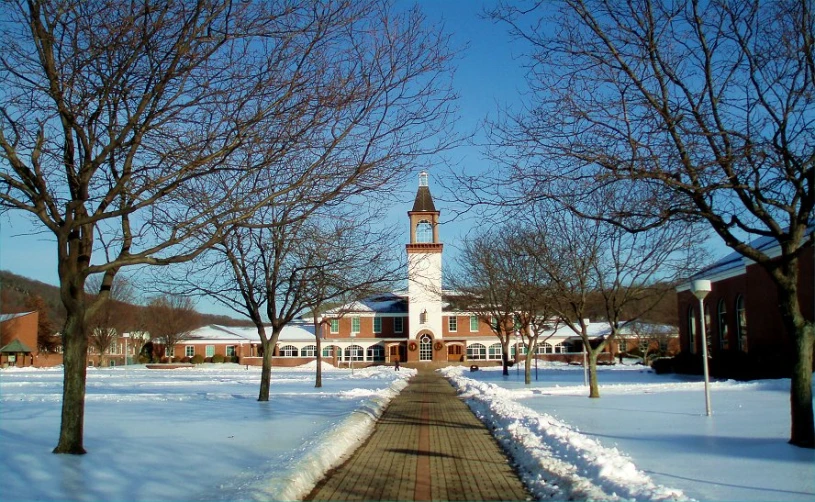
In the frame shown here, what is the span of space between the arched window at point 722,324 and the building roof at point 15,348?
201 feet

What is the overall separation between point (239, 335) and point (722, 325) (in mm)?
51865

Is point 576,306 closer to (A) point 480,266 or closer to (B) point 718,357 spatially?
(A) point 480,266

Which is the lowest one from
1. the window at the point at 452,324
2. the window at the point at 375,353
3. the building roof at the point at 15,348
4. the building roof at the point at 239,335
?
the window at the point at 375,353

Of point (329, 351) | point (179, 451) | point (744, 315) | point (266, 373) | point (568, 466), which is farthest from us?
point (329, 351)

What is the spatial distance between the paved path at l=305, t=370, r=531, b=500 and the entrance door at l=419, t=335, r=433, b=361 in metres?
54.2

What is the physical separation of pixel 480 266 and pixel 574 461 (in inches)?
988

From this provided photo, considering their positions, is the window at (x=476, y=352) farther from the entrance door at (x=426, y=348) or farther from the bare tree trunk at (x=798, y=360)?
the bare tree trunk at (x=798, y=360)

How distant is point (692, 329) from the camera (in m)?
40.8

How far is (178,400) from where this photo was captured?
22406 mm

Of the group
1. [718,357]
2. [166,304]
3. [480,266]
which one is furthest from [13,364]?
[718,357]

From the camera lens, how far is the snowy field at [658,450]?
25.8ft

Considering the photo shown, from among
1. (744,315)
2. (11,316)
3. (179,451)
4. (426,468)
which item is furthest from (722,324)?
(11,316)

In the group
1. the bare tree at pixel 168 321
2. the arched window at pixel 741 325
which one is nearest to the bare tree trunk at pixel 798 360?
the arched window at pixel 741 325

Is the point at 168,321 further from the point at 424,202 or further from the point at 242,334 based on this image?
the point at 424,202
